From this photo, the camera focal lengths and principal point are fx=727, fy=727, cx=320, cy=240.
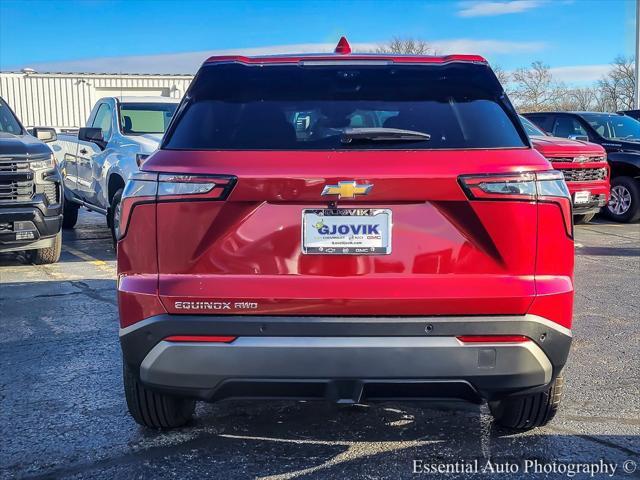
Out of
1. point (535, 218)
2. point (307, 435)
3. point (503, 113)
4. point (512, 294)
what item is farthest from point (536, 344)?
point (307, 435)

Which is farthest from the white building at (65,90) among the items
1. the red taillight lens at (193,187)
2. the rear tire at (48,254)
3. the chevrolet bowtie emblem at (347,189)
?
the chevrolet bowtie emblem at (347,189)

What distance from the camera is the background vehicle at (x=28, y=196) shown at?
759cm

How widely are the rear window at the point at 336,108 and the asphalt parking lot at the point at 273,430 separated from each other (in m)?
1.39

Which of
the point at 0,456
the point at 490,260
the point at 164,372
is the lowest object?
the point at 0,456

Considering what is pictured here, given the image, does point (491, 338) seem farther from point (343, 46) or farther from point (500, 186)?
point (343, 46)

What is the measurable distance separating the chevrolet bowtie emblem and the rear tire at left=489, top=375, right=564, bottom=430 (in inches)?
49.7

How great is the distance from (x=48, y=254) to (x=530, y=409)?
21.4ft

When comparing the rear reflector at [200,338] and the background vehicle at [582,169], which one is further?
the background vehicle at [582,169]

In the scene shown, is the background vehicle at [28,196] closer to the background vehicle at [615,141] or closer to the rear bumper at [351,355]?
the rear bumper at [351,355]

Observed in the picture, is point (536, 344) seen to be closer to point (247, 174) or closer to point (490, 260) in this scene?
point (490, 260)

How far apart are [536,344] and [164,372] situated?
145cm

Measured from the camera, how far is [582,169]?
1056 cm

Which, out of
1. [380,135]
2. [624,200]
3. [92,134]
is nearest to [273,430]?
[380,135]

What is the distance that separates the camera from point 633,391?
4.11 m
